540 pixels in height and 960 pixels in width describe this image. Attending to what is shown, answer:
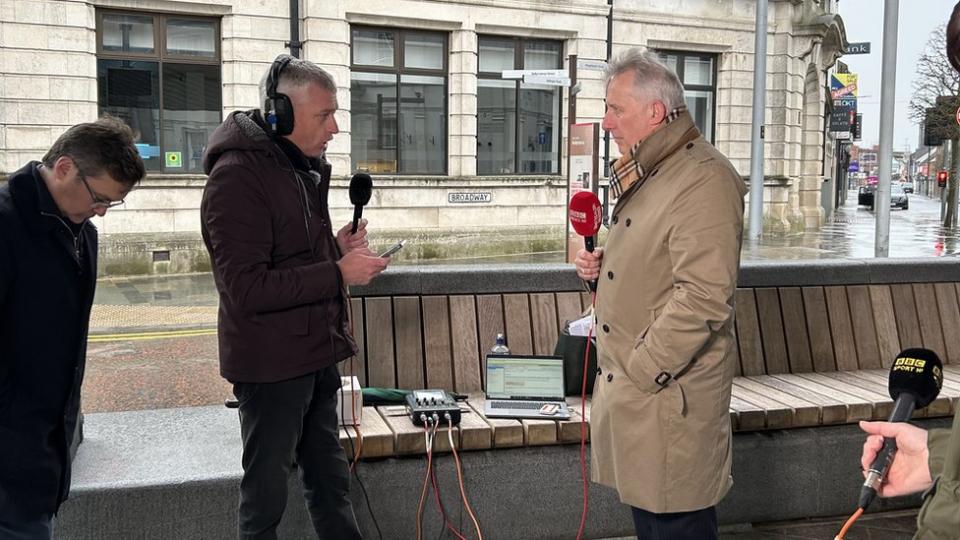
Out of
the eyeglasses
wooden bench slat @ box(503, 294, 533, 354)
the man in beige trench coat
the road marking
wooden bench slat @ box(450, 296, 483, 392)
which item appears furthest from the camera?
the road marking

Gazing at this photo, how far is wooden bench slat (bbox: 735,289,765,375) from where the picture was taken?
526 cm

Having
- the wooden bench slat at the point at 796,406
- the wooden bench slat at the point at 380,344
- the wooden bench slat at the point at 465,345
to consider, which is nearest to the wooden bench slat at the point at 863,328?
the wooden bench slat at the point at 796,406

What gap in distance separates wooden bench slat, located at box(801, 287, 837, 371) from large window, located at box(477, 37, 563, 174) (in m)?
14.3

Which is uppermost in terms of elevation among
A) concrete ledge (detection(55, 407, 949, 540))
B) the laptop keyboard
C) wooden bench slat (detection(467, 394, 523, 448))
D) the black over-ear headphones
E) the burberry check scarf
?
the black over-ear headphones

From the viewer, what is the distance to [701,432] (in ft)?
9.59

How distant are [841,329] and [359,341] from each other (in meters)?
2.96

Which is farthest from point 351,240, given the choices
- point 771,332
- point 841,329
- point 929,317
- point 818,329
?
point 929,317

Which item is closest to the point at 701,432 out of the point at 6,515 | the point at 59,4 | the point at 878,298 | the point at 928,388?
the point at 928,388

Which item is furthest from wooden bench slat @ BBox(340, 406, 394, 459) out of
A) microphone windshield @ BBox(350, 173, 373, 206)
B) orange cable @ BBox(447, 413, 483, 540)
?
microphone windshield @ BBox(350, 173, 373, 206)

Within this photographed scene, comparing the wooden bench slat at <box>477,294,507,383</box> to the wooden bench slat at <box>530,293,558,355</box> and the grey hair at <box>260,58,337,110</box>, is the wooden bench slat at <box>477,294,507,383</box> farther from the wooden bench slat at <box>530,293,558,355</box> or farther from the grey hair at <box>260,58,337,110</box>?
the grey hair at <box>260,58,337,110</box>

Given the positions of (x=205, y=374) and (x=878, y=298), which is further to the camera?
(x=205, y=374)

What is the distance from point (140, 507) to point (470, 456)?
4.75ft

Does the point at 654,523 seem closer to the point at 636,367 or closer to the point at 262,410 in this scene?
the point at 636,367

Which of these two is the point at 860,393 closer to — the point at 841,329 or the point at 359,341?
the point at 841,329
